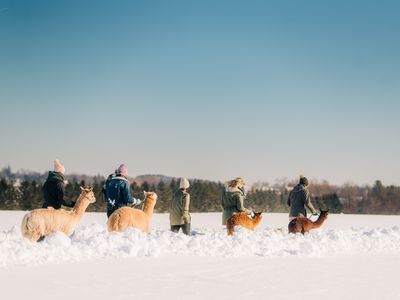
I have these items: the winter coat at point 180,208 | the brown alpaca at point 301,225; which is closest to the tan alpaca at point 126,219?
the winter coat at point 180,208

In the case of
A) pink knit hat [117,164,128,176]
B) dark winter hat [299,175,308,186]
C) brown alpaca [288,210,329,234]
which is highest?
pink knit hat [117,164,128,176]

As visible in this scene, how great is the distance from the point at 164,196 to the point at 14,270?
52298mm

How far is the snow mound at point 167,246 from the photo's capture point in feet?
29.3

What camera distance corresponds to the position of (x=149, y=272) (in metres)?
8.09

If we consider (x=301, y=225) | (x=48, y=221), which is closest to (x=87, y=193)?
(x=48, y=221)

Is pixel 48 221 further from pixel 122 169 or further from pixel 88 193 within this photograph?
pixel 122 169

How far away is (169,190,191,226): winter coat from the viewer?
13727mm

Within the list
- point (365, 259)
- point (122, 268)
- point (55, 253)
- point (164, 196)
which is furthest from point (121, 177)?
point (164, 196)

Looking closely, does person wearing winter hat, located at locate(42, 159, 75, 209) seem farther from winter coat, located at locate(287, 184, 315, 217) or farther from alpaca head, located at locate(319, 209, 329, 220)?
alpaca head, located at locate(319, 209, 329, 220)

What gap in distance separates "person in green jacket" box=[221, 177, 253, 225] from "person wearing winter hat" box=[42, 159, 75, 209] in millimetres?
4276

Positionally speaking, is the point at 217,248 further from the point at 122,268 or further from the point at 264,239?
the point at 122,268

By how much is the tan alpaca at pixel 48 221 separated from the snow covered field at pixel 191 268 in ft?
1.60

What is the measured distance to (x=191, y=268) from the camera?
8.73m

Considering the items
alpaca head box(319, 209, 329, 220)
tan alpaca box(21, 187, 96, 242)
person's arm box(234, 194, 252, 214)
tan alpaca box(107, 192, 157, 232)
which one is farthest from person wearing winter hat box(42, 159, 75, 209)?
alpaca head box(319, 209, 329, 220)
